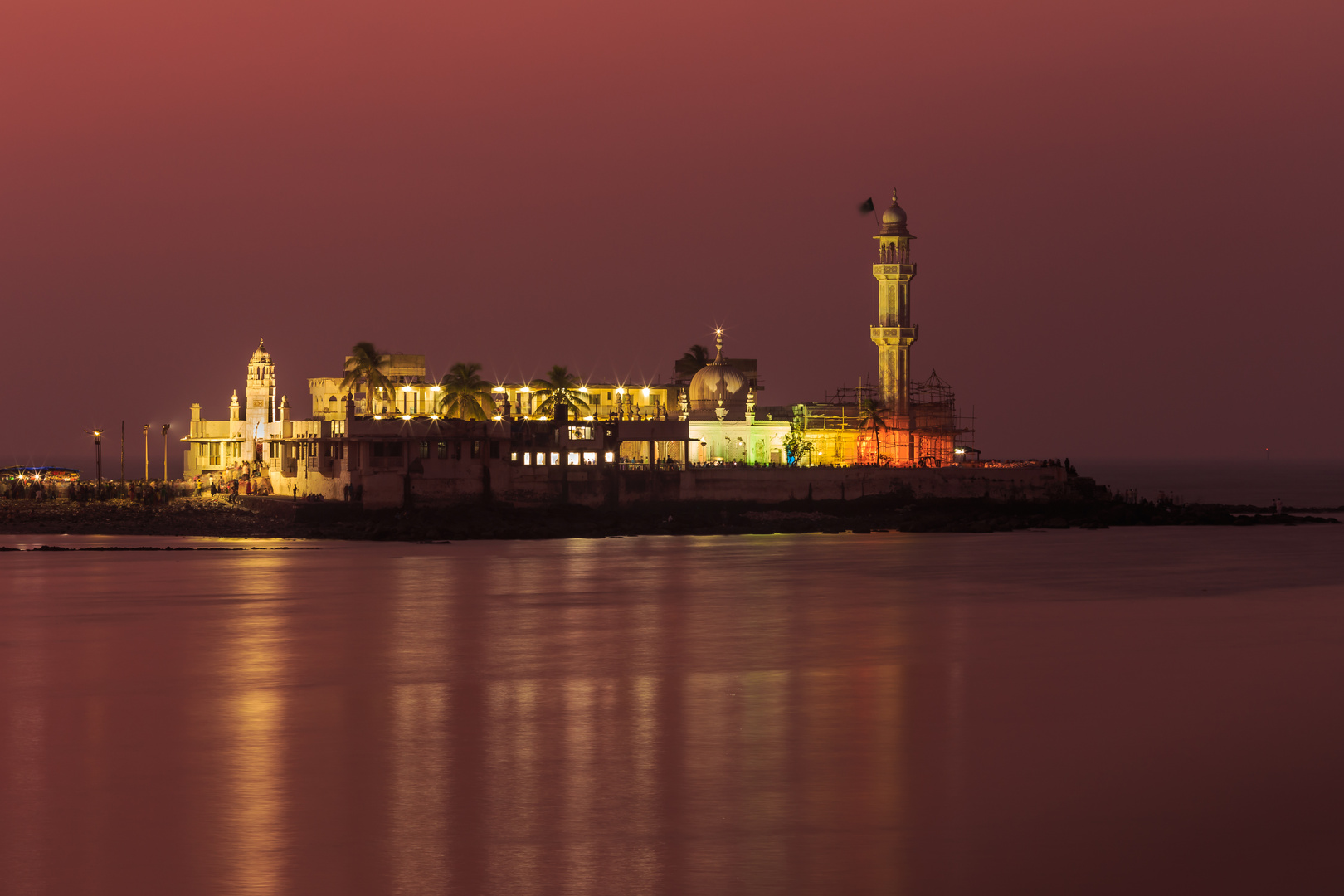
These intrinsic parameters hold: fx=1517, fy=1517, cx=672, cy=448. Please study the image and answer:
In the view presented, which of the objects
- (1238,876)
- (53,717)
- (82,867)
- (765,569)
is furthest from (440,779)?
(765,569)

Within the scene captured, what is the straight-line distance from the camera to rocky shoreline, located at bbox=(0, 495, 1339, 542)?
282 ft

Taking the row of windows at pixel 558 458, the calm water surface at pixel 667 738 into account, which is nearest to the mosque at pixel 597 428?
the row of windows at pixel 558 458

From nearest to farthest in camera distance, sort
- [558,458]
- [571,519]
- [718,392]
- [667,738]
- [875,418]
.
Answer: [667,738] < [571,519] < [558,458] < [875,418] < [718,392]

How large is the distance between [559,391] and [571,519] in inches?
679

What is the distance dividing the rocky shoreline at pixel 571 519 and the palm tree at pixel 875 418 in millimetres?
10779

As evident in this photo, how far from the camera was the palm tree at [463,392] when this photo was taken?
4254 inches

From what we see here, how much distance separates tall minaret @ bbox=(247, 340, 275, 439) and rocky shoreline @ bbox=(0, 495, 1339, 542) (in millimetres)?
10529

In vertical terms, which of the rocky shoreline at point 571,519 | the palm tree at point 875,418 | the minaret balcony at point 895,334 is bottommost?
the rocky shoreline at point 571,519

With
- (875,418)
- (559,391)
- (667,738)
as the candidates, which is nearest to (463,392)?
(559,391)

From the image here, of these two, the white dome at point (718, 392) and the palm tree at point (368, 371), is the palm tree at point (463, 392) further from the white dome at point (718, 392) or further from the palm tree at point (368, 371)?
the white dome at point (718, 392)

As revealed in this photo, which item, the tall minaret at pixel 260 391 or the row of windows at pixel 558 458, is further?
the tall minaret at pixel 260 391

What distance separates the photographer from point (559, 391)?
10731cm

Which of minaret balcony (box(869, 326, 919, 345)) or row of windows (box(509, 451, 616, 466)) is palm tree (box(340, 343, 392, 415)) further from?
minaret balcony (box(869, 326, 919, 345))

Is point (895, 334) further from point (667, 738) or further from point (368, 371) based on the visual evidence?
point (667, 738)
